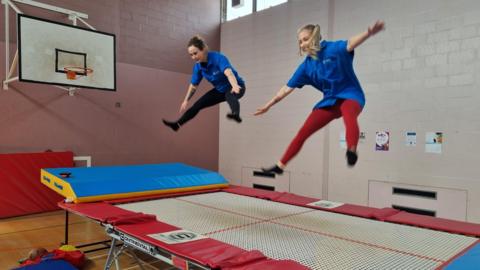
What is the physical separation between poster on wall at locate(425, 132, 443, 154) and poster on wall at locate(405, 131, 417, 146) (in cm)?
14

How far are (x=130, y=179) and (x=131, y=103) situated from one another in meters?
2.57

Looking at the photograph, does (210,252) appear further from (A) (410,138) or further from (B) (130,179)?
(A) (410,138)

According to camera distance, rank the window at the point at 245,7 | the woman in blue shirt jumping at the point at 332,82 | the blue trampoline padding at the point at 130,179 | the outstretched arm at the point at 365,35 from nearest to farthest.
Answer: the outstretched arm at the point at 365,35
the woman in blue shirt jumping at the point at 332,82
the blue trampoline padding at the point at 130,179
the window at the point at 245,7

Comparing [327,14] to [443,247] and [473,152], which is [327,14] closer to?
[473,152]

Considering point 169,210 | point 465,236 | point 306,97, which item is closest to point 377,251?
point 465,236

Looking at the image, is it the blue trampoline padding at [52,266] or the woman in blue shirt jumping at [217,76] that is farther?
the woman in blue shirt jumping at [217,76]

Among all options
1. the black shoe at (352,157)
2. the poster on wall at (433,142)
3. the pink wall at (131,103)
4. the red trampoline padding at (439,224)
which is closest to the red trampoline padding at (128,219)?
the black shoe at (352,157)

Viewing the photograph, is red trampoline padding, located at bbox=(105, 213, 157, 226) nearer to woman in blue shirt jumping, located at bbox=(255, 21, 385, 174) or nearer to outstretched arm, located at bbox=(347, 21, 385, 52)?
woman in blue shirt jumping, located at bbox=(255, 21, 385, 174)

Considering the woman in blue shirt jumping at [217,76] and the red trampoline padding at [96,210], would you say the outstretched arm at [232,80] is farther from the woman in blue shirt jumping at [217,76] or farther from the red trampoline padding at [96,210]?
the red trampoline padding at [96,210]

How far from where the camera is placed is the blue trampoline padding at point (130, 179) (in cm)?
339

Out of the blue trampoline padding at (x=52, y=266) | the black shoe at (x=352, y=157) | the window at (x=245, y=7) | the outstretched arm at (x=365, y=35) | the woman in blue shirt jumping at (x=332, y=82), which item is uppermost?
the window at (x=245, y=7)

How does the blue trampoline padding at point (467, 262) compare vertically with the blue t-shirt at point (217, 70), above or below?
below

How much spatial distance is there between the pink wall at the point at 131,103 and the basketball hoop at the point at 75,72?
0.77m

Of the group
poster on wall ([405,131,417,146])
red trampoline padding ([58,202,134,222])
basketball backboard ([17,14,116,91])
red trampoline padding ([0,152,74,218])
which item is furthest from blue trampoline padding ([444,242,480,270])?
red trampoline padding ([0,152,74,218])
